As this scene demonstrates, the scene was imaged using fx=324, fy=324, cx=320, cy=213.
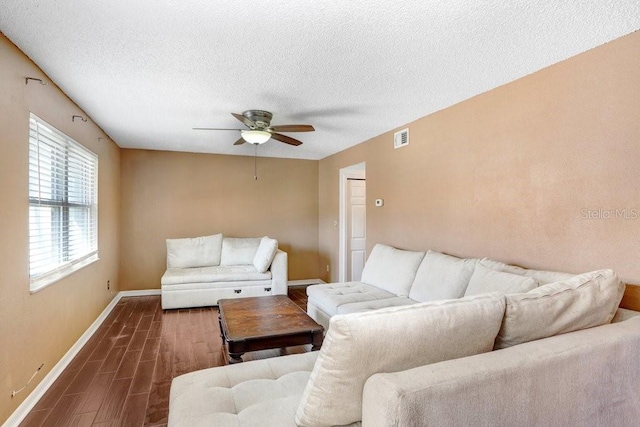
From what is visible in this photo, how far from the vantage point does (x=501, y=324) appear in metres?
1.28

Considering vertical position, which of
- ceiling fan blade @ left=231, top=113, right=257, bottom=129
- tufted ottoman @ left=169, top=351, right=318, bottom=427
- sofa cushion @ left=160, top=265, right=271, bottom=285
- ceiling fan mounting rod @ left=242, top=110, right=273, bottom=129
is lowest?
sofa cushion @ left=160, top=265, right=271, bottom=285

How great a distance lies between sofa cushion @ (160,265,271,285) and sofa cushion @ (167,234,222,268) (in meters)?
0.18

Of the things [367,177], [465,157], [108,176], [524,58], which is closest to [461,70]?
[524,58]

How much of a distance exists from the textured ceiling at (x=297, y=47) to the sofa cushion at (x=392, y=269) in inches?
58.4

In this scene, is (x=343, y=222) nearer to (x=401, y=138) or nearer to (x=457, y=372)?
(x=401, y=138)

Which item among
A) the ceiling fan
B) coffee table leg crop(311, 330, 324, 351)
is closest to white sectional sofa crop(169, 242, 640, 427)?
coffee table leg crop(311, 330, 324, 351)

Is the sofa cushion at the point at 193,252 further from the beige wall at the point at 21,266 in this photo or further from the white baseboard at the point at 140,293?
the beige wall at the point at 21,266

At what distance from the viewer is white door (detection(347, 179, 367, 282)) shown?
5445mm

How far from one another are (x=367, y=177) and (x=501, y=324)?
336 centimetres

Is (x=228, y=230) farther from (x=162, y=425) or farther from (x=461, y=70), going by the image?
(x=461, y=70)

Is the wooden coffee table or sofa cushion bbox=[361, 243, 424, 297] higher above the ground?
sofa cushion bbox=[361, 243, 424, 297]

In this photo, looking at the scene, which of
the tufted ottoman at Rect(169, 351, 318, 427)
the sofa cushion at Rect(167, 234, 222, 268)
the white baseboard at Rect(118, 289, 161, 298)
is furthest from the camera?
the white baseboard at Rect(118, 289, 161, 298)

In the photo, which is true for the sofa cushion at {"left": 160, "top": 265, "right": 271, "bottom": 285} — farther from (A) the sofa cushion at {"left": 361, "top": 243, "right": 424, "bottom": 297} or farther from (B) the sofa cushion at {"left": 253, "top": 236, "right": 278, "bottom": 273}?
(A) the sofa cushion at {"left": 361, "top": 243, "right": 424, "bottom": 297}

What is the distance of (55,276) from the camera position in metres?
2.61
